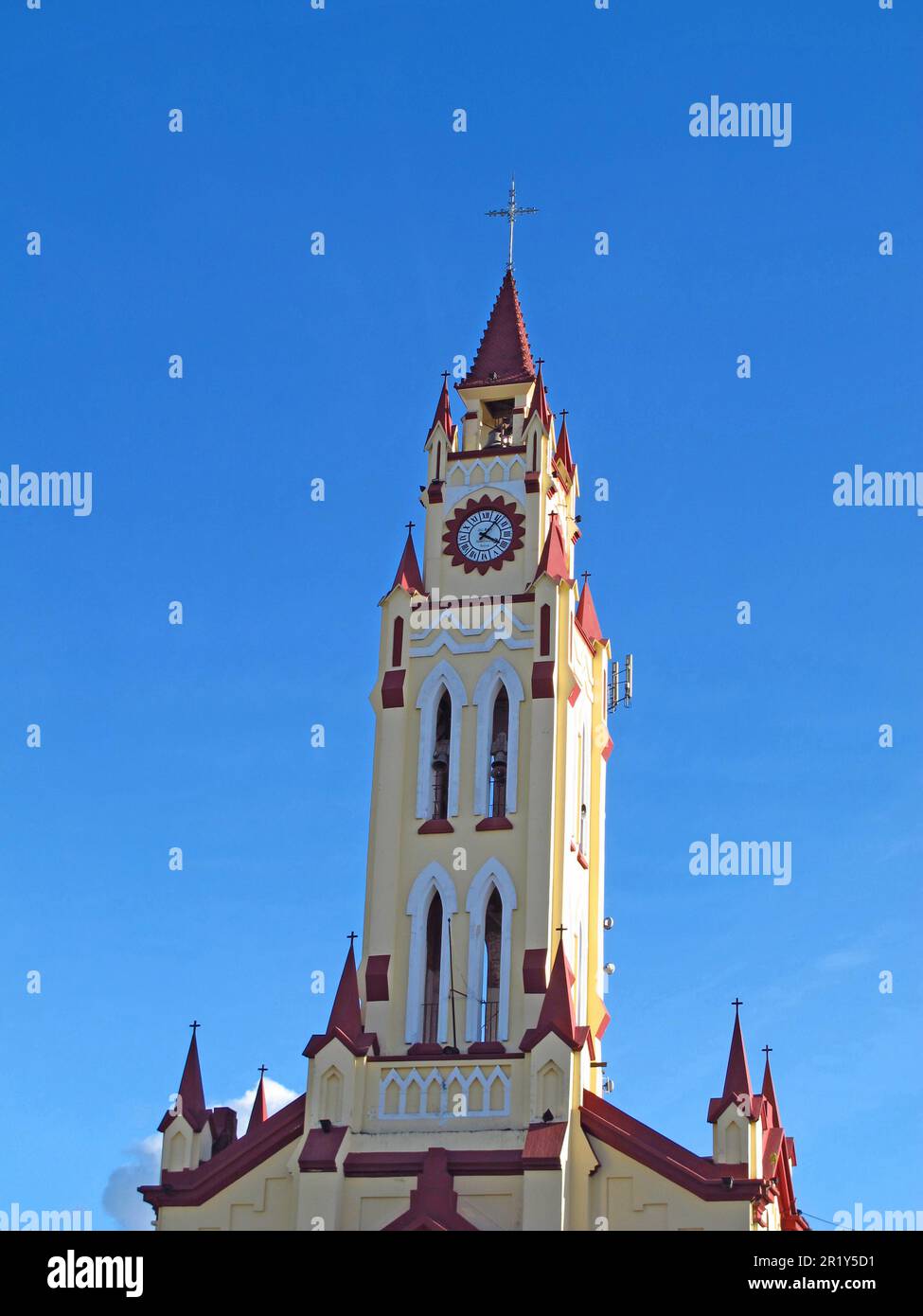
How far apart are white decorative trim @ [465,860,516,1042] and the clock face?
7.92 meters

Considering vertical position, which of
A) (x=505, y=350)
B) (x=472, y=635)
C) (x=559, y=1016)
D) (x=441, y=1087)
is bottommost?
(x=441, y=1087)

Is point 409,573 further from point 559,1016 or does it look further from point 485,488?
point 559,1016

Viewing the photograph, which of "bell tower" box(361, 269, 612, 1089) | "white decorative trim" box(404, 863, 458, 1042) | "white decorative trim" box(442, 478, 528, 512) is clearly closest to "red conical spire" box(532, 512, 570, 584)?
"bell tower" box(361, 269, 612, 1089)

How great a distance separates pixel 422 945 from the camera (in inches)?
1795

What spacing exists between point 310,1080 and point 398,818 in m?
6.50

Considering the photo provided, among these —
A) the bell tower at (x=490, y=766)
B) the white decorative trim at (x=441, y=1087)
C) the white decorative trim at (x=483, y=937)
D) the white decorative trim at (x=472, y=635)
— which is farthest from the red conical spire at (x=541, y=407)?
the white decorative trim at (x=441, y=1087)

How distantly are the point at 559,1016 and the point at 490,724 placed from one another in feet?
25.4

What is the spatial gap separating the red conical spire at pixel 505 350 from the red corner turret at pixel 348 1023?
16.1 meters

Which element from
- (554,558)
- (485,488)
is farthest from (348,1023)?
(485,488)

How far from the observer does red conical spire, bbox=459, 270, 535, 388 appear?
52.9m

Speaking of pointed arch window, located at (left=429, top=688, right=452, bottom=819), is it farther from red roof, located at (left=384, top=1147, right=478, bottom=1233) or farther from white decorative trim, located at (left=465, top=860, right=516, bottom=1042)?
red roof, located at (left=384, top=1147, right=478, bottom=1233)
